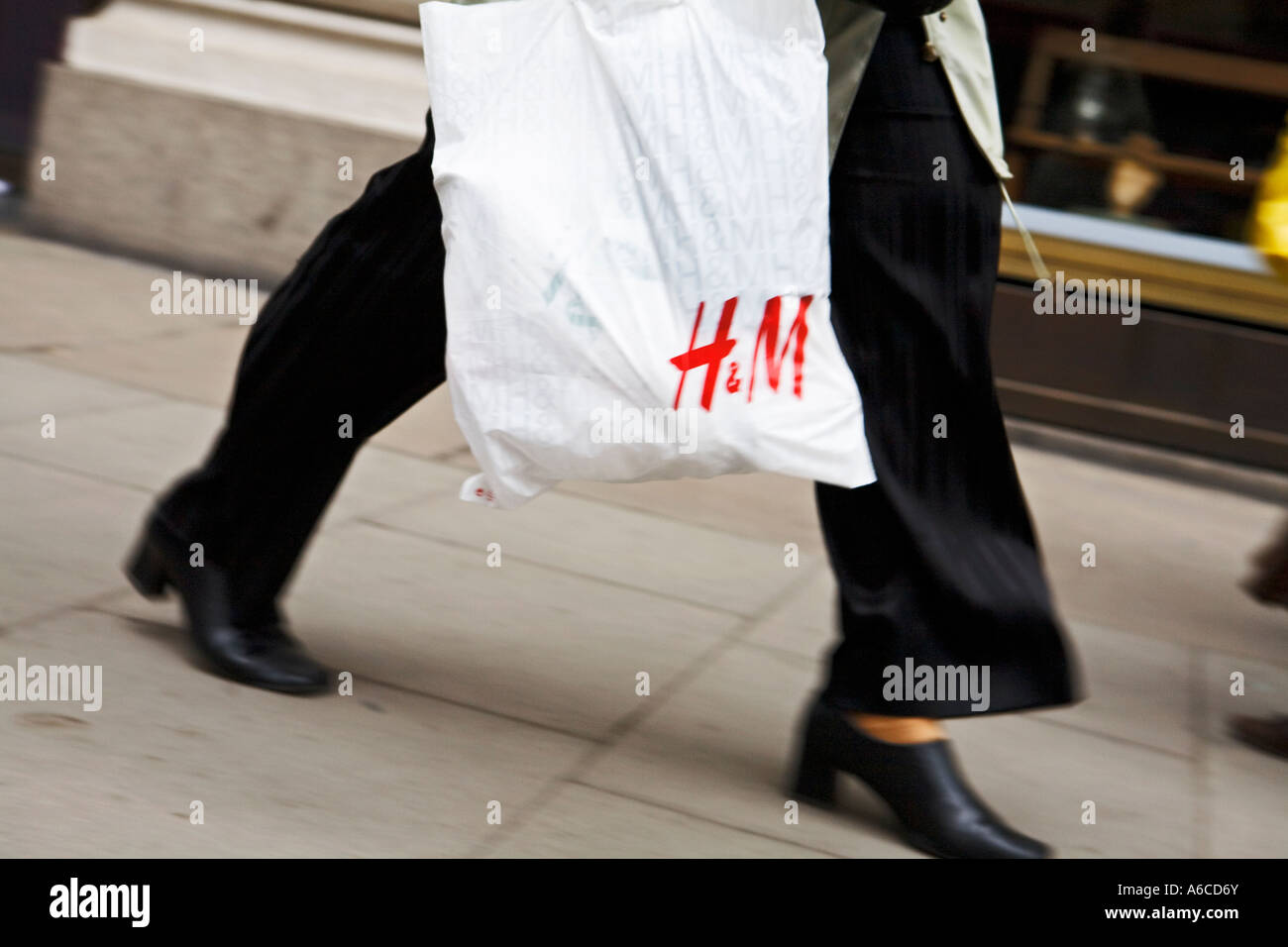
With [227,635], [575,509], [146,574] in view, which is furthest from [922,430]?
[575,509]

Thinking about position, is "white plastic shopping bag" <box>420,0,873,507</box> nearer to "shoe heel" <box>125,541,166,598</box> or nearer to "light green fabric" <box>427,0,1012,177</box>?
"light green fabric" <box>427,0,1012,177</box>

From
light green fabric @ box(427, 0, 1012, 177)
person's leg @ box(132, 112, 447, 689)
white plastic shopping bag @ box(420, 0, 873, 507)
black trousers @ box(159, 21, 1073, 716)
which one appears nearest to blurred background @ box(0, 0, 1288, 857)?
person's leg @ box(132, 112, 447, 689)

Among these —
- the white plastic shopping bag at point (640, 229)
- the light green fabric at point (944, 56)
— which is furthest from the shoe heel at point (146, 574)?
the light green fabric at point (944, 56)

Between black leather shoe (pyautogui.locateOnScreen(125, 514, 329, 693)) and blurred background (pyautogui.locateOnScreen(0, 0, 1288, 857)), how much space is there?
0.05 meters

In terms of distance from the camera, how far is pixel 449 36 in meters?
2.27

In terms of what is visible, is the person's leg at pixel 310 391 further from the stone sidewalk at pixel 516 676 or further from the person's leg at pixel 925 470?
the person's leg at pixel 925 470

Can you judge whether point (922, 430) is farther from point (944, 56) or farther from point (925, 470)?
point (944, 56)

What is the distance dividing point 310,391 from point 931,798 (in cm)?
119

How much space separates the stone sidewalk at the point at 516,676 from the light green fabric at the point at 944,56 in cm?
109

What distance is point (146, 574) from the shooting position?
2.91 m

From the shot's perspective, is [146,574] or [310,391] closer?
[310,391]

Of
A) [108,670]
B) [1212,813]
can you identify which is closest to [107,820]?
[108,670]

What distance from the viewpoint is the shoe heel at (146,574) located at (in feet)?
9.50

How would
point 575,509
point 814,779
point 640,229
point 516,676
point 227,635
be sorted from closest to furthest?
point 640,229 < point 814,779 < point 227,635 < point 516,676 < point 575,509
